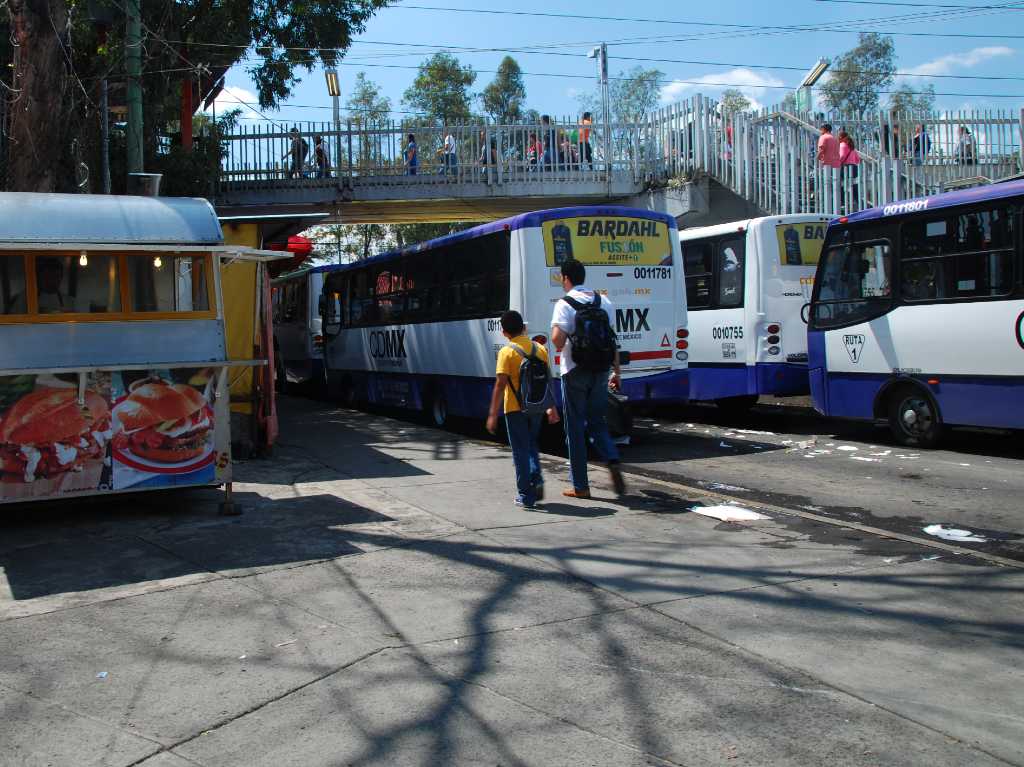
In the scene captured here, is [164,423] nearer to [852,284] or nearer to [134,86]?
[134,86]

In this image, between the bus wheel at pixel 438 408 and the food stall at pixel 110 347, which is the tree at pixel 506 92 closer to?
the bus wheel at pixel 438 408

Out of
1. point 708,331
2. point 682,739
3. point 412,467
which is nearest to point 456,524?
point 412,467

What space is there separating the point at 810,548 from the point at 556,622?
2.37m

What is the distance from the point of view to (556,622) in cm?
533

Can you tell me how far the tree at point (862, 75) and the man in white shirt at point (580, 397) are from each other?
5691 centimetres

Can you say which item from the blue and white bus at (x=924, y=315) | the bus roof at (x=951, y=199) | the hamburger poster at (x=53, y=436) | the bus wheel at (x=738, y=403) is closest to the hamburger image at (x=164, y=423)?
the hamburger poster at (x=53, y=436)

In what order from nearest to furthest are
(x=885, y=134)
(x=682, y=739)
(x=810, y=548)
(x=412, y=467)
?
(x=682, y=739), (x=810, y=548), (x=412, y=467), (x=885, y=134)

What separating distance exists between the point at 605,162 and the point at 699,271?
674 centimetres

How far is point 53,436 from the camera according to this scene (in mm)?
7324

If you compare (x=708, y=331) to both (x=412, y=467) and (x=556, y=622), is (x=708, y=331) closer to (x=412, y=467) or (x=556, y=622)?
(x=412, y=467)

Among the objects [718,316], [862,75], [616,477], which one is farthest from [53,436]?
[862,75]

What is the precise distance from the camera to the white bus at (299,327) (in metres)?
22.2

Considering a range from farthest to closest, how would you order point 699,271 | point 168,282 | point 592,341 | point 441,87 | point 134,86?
point 441,87 → point 699,271 → point 134,86 → point 592,341 → point 168,282

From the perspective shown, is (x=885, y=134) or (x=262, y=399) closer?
(x=262, y=399)
